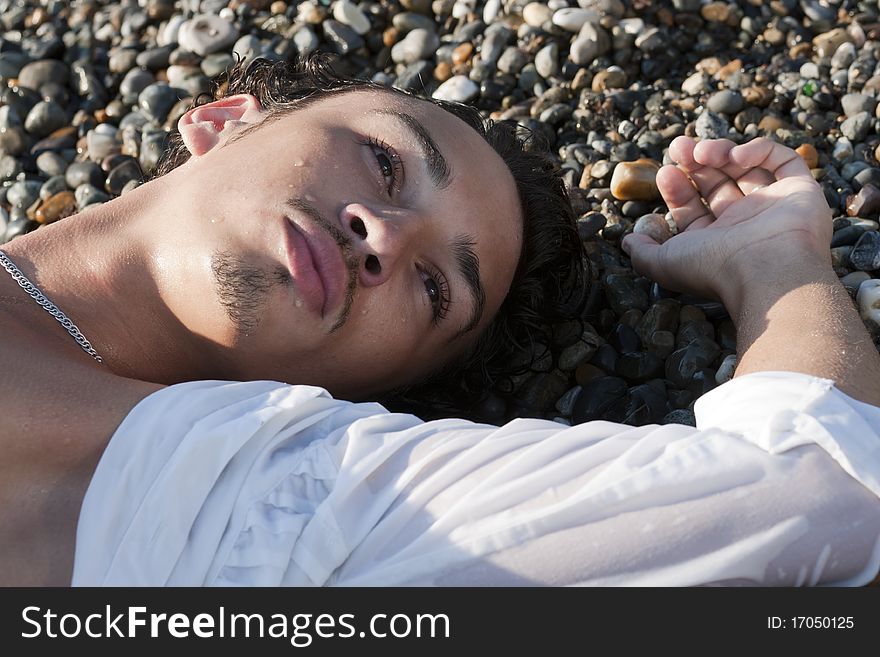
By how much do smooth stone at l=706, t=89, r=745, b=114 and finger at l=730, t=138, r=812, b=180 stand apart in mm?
797

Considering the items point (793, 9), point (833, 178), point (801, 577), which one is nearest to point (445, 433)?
point (801, 577)

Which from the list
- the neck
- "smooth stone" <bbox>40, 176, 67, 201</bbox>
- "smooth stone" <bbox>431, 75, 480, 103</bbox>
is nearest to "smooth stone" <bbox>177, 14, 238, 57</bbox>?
"smooth stone" <bbox>40, 176, 67, 201</bbox>

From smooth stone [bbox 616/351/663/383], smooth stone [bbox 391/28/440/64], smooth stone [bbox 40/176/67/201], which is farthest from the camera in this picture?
smooth stone [bbox 391/28/440/64]

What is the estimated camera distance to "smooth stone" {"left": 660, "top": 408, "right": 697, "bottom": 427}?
2.83 m

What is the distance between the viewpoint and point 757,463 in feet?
6.57

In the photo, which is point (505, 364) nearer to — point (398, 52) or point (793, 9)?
point (398, 52)

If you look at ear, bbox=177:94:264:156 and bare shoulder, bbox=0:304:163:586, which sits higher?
ear, bbox=177:94:264:156

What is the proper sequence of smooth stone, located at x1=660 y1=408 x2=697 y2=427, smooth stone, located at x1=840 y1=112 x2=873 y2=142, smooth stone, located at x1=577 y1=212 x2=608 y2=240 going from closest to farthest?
1. smooth stone, located at x1=660 y1=408 x2=697 y2=427
2. smooth stone, located at x1=577 y1=212 x2=608 y2=240
3. smooth stone, located at x1=840 y1=112 x2=873 y2=142

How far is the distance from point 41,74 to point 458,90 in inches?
88.1

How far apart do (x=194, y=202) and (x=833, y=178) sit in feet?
7.96

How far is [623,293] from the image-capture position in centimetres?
331

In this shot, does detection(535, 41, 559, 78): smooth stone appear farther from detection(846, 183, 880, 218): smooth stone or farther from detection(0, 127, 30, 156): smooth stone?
detection(0, 127, 30, 156): smooth stone

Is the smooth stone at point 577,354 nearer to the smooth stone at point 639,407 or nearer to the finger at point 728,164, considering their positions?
the smooth stone at point 639,407

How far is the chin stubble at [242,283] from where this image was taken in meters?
2.45
